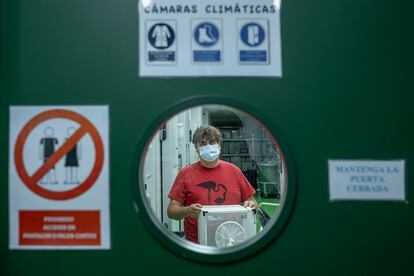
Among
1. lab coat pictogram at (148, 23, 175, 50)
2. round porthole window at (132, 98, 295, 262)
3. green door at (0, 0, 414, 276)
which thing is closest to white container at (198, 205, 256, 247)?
round porthole window at (132, 98, 295, 262)

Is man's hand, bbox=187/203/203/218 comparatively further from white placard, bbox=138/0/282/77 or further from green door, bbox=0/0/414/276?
white placard, bbox=138/0/282/77

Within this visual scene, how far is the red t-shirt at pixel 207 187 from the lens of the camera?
7.02ft

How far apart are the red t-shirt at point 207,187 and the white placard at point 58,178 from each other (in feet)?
3.87

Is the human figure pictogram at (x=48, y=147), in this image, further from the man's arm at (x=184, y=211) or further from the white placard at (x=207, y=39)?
the man's arm at (x=184, y=211)

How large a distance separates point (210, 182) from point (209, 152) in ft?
0.74

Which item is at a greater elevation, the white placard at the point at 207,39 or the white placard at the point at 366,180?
the white placard at the point at 207,39

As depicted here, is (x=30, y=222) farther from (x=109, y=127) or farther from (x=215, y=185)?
(x=215, y=185)

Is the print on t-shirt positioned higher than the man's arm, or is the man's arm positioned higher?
the print on t-shirt

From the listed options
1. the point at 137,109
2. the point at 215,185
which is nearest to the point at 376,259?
the point at 137,109

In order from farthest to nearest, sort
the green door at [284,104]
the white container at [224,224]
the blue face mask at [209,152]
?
the blue face mask at [209,152]
the white container at [224,224]
the green door at [284,104]

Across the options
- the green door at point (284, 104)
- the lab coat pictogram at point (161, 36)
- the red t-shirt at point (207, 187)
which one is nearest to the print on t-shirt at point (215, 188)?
the red t-shirt at point (207, 187)

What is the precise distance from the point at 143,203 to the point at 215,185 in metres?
1.30

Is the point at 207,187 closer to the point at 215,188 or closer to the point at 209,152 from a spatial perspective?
the point at 215,188

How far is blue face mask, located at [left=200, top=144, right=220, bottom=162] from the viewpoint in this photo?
211 cm
